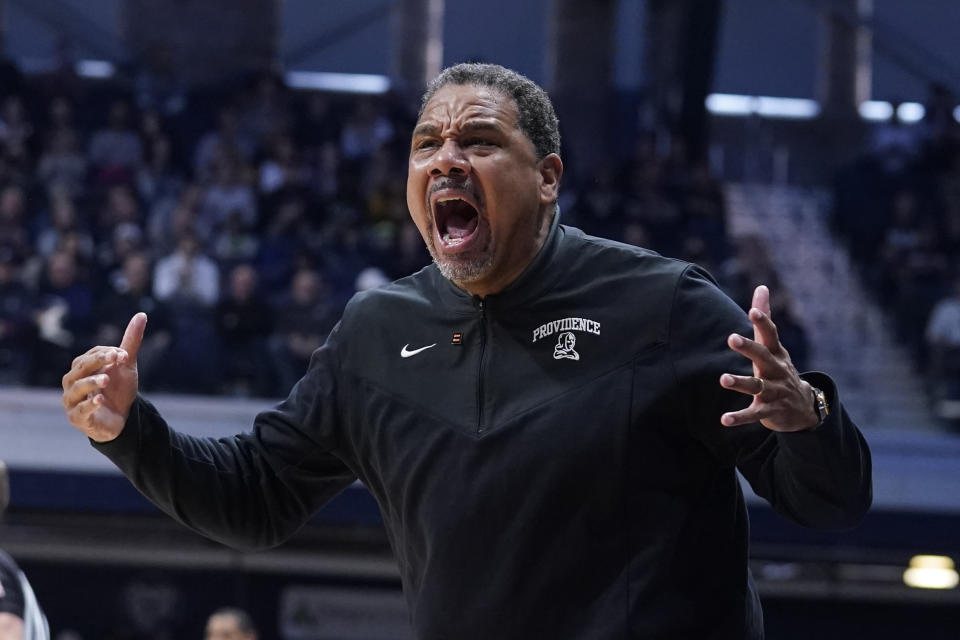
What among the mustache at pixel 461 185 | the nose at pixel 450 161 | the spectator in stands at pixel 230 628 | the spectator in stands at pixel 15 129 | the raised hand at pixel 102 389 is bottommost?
the spectator in stands at pixel 230 628

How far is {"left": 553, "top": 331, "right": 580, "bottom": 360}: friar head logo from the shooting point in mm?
2201

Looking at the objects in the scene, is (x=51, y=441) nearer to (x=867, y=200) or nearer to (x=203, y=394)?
(x=203, y=394)

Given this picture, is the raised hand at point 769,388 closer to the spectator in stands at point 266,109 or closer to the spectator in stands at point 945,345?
the spectator in stands at point 945,345

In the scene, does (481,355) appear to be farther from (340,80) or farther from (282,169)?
(340,80)

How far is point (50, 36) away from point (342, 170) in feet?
19.9

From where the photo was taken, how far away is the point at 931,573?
27.5 feet

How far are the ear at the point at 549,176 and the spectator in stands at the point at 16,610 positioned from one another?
140cm

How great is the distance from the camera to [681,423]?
2145mm

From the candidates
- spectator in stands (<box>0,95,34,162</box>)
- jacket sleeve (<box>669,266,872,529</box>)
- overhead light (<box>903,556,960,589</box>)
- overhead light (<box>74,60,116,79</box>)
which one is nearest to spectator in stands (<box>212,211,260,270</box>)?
spectator in stands (<box>0,95,34,162</box>)

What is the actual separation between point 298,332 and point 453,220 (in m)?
5.60

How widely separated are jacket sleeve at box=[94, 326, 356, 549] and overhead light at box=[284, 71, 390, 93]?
13.2 metres

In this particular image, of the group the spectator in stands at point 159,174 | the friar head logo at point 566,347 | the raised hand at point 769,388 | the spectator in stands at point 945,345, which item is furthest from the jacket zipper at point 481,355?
the spectator in stands at point 159,174

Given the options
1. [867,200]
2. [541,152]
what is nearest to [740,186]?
[867,200]

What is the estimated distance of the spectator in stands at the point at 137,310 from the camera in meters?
7.66
